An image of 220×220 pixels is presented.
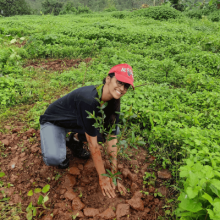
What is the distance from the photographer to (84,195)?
6.93 ft

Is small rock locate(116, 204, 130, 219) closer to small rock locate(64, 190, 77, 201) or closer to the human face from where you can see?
small rock locate(64, 190, 77, 201)

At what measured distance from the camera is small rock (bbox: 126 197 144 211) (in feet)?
6.28

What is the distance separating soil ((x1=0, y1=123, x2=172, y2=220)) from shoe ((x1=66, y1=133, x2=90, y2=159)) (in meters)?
0.08

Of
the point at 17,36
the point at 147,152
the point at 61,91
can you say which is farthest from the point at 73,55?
the point at 147,152

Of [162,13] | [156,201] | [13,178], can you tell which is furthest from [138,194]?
[162,13]

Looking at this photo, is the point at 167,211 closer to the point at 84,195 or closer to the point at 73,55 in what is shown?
the point at 84,195

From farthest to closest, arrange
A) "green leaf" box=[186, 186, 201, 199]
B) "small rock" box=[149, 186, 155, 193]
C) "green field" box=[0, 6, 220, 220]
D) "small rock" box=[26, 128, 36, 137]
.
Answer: "small rock" box=[26, 128, 36, 137]
"small rock" box=[149, 186, 155, 193]
"green field" box=[0, 6, 220, 220]
"green leaf" box=[186, 186, 201, 199]

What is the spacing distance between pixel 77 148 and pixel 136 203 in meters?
1.09

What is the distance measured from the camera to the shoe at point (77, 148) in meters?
2.52

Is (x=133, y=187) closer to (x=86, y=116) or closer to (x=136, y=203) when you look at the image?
(x=136, y=203)

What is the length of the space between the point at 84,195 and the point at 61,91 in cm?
256

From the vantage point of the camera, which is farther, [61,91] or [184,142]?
[61,91]

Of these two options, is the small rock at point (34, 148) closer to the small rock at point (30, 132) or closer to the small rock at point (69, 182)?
the small rock at point (30, 132)

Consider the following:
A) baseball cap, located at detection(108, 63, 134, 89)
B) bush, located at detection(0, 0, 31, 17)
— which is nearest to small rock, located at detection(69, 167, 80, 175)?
baseball cap, located at detection(108, 63, 134, 89)
